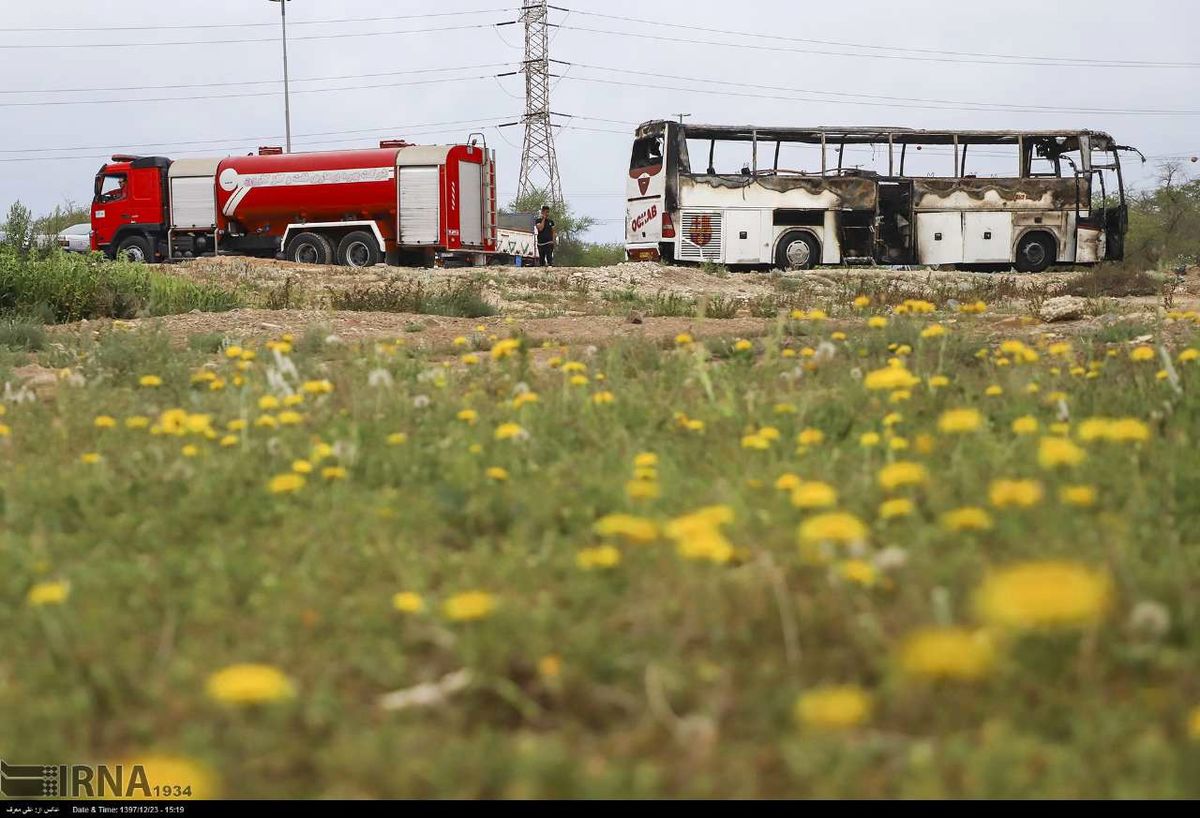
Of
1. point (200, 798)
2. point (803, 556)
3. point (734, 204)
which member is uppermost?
point (734, 204)

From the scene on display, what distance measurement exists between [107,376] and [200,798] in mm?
4907

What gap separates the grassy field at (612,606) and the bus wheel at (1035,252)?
22754 millimetres

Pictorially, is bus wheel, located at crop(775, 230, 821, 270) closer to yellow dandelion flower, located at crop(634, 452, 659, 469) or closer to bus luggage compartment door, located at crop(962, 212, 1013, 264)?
bus luggage compartment door, located at crop(962, 212, 1013, 264)

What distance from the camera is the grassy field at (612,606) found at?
1914mm

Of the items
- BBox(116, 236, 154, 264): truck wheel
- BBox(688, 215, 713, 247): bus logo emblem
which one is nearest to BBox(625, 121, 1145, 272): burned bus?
BBox(688, 215, 713, 247): bus logo emblem

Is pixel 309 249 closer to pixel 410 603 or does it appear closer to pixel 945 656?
pixel 410 603

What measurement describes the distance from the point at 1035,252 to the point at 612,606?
25.6m

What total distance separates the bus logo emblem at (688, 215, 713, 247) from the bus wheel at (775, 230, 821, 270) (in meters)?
1.63

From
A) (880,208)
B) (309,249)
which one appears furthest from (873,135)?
(309,249)

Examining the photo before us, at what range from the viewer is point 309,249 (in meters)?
27.4

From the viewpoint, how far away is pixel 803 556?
2.50 m

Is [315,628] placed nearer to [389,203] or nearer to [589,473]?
[589,473]
